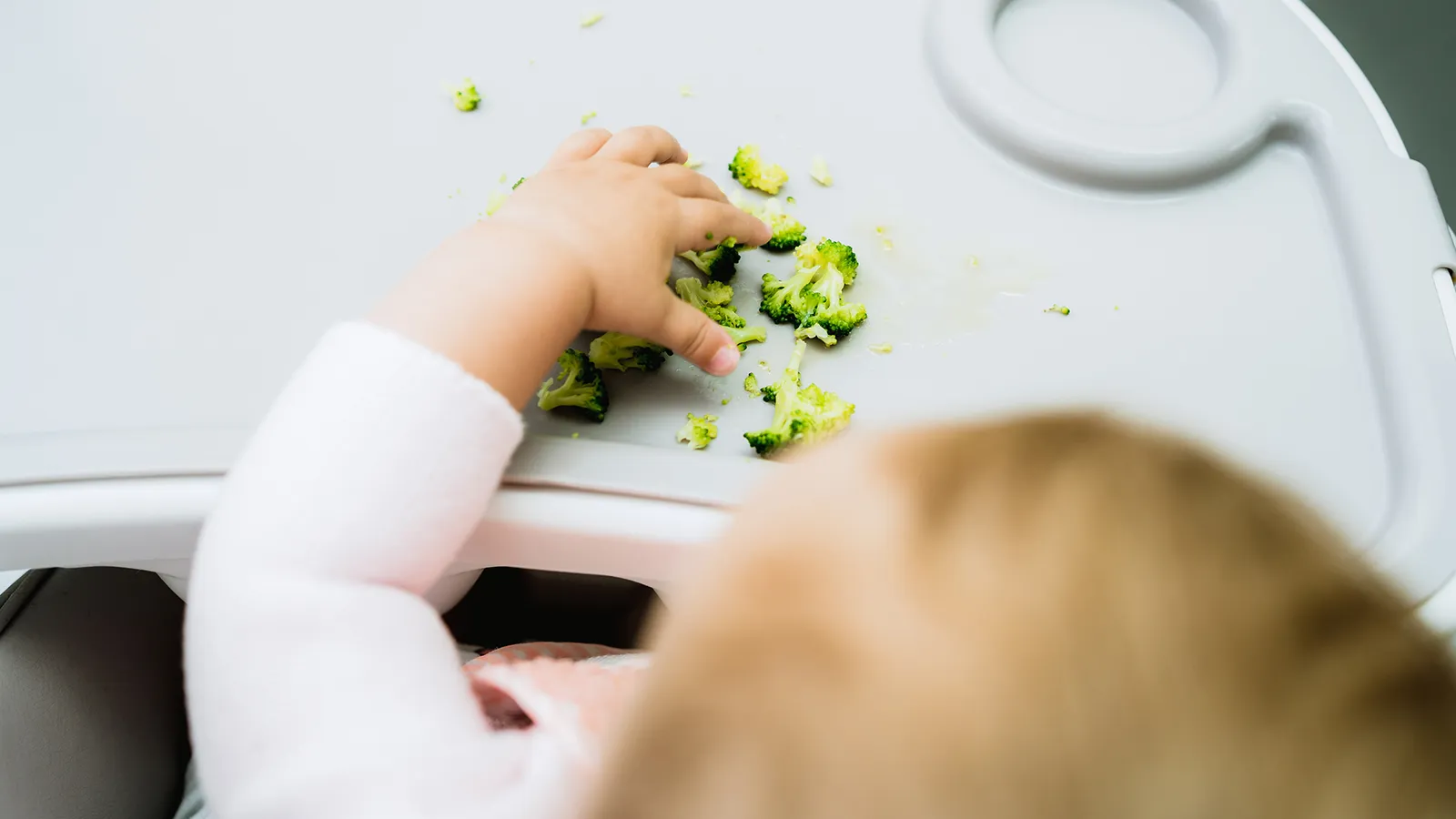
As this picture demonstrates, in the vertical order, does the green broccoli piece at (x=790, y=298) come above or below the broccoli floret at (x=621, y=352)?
above

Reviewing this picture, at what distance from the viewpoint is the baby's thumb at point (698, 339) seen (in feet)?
1.67

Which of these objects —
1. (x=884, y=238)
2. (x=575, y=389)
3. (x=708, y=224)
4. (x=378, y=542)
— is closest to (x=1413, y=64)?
(x=884, y=238)

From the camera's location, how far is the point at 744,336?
1.80 ft

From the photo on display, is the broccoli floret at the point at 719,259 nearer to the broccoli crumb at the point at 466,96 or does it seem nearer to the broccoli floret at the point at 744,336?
the broccoli floret at the point at 744,336

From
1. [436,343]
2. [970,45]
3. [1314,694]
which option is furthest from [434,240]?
[1314,694]

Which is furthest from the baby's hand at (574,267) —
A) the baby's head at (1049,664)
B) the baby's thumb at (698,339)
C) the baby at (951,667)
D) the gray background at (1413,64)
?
the gray background at (1413,64)

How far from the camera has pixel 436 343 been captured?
0.45 m

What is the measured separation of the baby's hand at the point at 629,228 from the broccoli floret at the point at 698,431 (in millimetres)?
29

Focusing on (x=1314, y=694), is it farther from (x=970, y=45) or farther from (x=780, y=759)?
(x=970, y=45)

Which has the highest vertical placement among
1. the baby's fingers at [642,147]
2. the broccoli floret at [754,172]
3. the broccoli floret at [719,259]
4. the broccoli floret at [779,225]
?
the baby's fingers at [642,147]

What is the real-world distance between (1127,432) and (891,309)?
0.28 meters

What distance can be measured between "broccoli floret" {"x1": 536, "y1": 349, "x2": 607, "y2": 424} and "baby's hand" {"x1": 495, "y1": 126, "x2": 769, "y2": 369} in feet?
0.07

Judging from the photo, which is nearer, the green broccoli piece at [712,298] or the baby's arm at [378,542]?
the baby's arm at [378,542]

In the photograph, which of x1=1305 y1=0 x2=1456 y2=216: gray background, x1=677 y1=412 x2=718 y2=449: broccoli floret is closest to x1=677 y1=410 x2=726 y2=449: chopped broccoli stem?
x1=677 y1=412 x2=718 y2=449: broccoli floret
